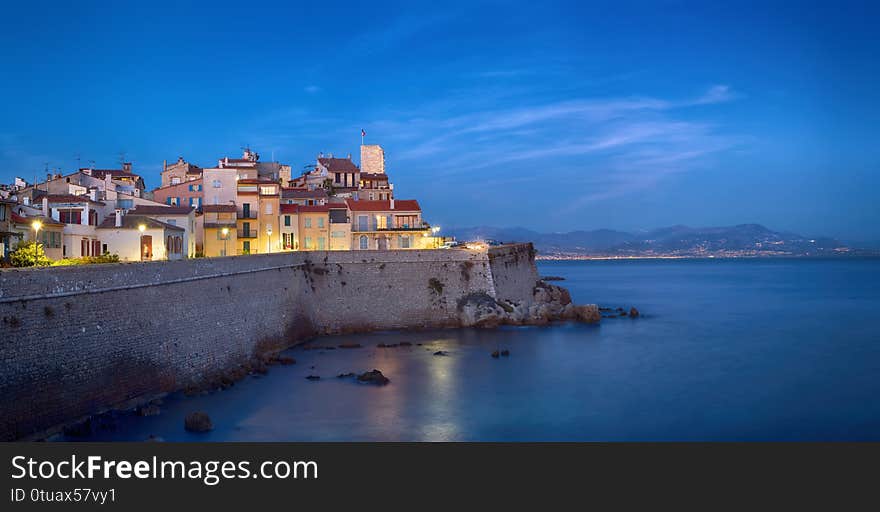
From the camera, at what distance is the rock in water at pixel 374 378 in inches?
861

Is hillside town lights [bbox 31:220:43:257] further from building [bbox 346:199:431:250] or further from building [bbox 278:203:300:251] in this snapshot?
building [bbox 346:199:431:250]

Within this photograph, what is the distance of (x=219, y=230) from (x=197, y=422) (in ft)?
70.0

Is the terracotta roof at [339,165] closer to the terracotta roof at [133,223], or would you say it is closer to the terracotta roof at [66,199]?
the terracotta roof at [133,223]

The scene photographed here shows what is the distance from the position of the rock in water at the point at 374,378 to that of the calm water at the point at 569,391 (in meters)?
0.44

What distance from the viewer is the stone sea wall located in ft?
45.8

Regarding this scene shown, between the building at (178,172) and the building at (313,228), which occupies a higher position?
the building at (178,172)

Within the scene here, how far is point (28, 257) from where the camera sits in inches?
810

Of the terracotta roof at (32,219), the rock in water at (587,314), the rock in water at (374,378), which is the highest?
the terracotta roof at (32,219)

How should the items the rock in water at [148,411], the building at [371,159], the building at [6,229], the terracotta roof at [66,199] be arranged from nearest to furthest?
the rock in water at [148,411], the building at [6,229], the terracotta roof at [66,199], the building at [371,159]

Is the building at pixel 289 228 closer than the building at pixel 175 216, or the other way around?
the building at pixel 175 216

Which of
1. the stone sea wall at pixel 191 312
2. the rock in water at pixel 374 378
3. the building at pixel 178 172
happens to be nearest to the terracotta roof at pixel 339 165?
the building at pixel 178 172

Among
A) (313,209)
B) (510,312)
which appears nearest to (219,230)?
(313,209)

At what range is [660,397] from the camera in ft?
70.2

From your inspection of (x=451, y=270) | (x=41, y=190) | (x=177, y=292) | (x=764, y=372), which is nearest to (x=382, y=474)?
(x=177, y=292)
